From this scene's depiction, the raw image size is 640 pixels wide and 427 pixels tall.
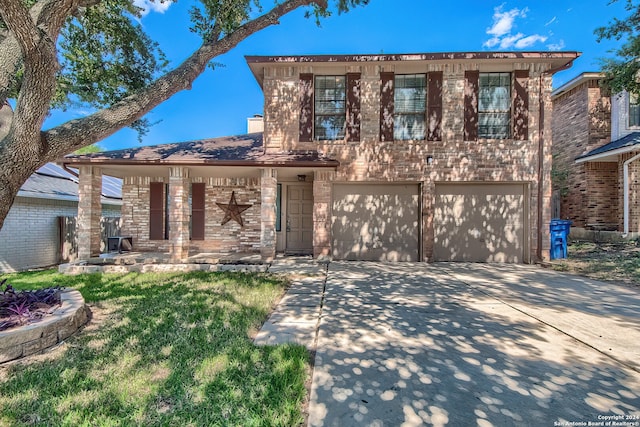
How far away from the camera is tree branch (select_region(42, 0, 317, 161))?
369cm

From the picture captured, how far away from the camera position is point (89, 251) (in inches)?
304

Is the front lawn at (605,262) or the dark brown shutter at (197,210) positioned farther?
the dark brown shutter at (197,210)

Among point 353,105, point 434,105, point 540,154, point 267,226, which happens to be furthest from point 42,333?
point 540,154

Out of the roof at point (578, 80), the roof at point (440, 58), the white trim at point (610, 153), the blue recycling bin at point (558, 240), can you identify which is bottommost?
the blue recycling bin at point (558, 240)

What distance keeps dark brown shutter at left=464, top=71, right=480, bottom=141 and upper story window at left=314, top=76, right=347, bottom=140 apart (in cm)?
374

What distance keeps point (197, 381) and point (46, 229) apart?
1092 cm

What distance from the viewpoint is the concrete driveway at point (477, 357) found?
2.21 m

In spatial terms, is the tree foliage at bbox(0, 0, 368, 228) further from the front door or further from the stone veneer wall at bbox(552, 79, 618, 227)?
the stone veneer wall at bbox(552, 79, 618, 227)

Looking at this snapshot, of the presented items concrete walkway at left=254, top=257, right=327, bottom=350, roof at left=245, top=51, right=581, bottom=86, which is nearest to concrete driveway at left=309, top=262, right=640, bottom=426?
concrete walkway at left=254, top=257, right=327, bottom=350

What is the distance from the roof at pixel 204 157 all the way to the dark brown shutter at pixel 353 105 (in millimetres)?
1256

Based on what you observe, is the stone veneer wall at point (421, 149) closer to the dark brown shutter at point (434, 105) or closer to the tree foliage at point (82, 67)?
the dark brown shutter at point (434, 105)

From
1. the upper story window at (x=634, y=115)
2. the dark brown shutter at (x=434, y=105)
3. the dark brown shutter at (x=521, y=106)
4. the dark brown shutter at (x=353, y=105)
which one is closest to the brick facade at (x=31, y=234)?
the dark brown shutter at (x=353, y=105)

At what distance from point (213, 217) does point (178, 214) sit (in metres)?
2.06

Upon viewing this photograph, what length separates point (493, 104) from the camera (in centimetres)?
875
